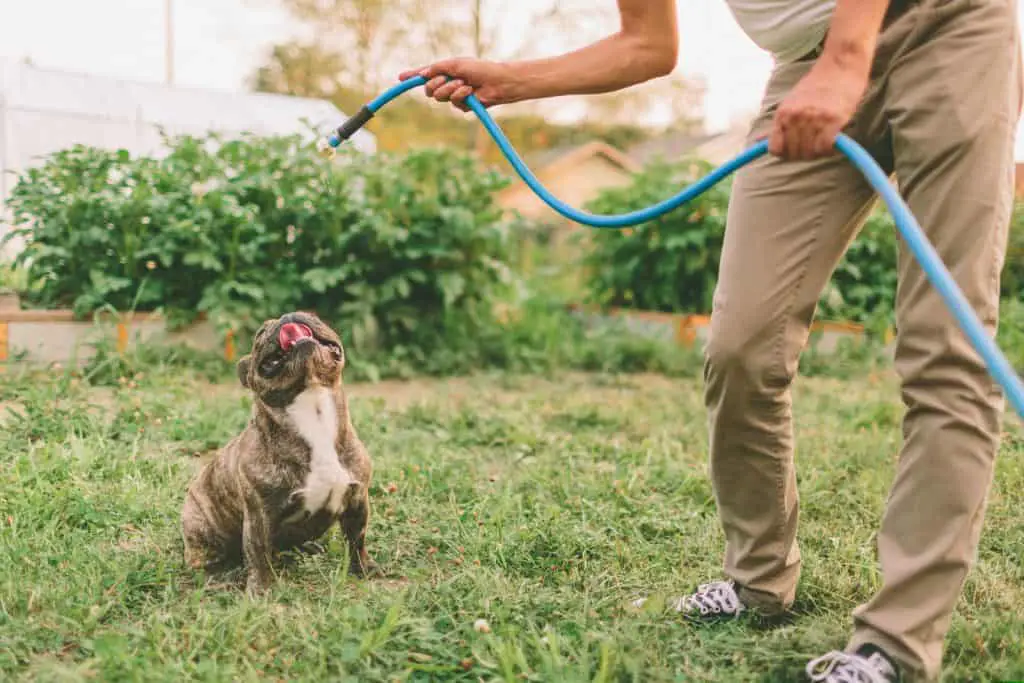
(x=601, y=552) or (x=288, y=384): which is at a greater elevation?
(x=288, y=384)

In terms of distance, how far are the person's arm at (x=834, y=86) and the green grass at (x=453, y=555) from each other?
109 cm

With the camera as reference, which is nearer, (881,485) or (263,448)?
(263,448)

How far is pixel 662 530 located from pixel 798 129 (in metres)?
1.55

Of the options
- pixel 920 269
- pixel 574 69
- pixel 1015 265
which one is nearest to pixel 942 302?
pixel 920 269

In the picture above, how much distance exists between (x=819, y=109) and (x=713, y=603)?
1.18m

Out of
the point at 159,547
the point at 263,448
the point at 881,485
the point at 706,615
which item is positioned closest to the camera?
the point at 706,615

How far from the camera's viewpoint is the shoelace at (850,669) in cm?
176

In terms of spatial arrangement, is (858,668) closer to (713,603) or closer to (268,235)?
(713,603)

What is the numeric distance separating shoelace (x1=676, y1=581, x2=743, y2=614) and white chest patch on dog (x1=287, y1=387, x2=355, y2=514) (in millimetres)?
906

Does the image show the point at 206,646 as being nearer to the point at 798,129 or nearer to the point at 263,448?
the point at 263,448

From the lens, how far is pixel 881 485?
3.30 meters

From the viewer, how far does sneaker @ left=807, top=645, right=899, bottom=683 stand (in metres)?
1.76

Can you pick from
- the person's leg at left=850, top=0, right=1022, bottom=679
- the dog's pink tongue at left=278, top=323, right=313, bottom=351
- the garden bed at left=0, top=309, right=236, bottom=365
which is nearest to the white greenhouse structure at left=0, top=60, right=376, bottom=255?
the garden bed at left=0, top=309, right=236, bottom=365

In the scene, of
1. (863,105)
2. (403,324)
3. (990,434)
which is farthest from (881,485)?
(403,324)
